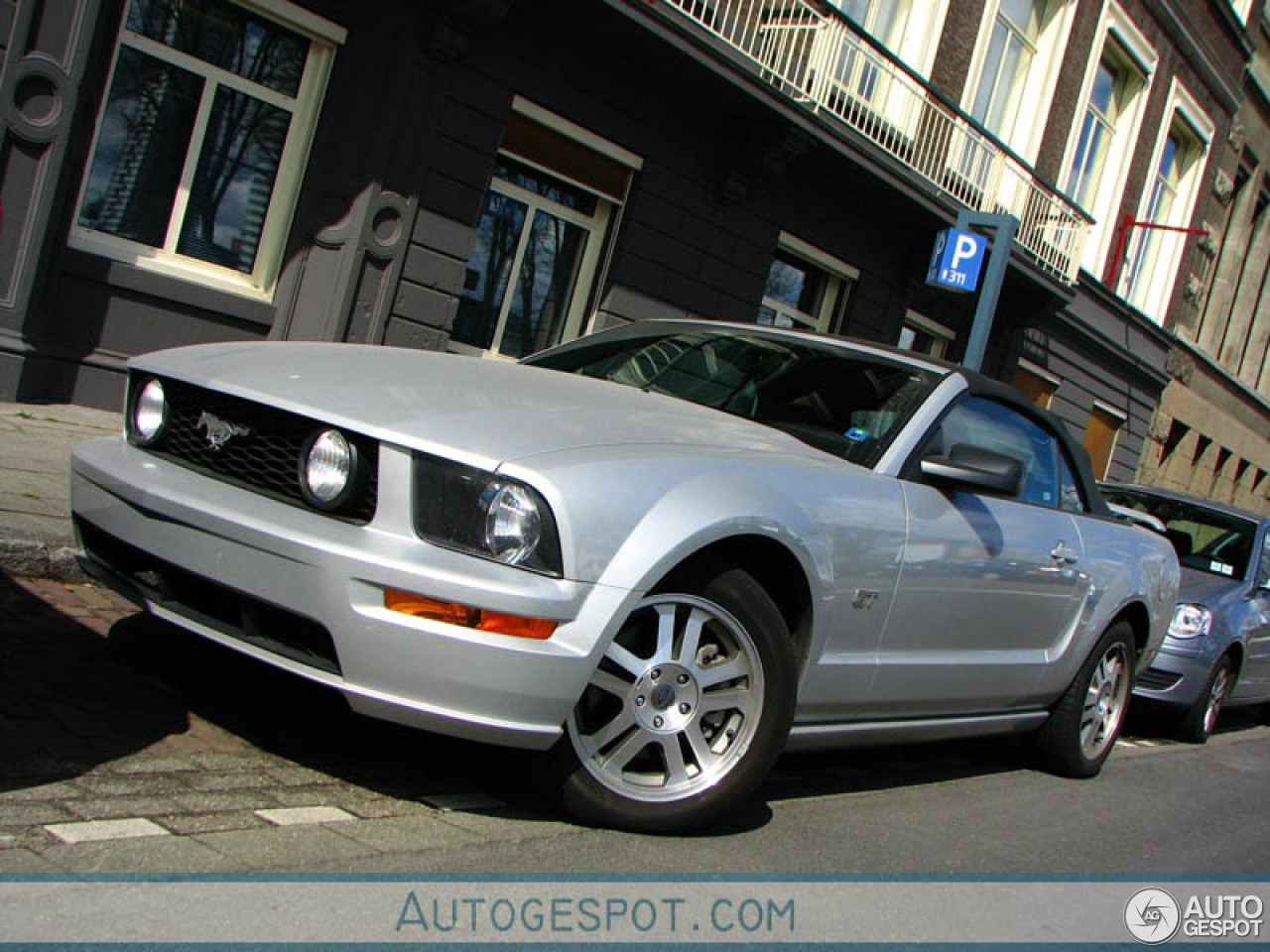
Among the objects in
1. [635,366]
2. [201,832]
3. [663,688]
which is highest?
[635,366]

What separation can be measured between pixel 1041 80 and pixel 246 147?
41.9 feet

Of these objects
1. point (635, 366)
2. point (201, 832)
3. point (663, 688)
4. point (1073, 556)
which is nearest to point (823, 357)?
point (635, 366)

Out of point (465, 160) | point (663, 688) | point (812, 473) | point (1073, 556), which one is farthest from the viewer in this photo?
point (465, 160)

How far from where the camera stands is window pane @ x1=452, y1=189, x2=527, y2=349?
11.1 metres

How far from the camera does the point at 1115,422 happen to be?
74.9ft

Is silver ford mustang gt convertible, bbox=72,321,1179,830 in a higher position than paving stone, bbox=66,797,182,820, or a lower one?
higher

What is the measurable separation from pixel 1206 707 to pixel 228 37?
306 inches

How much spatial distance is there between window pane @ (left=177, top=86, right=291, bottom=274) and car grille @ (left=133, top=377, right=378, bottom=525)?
234 inches

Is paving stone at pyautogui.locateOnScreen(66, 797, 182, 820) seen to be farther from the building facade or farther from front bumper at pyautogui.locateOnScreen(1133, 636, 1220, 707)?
front bumper at pyautogui.locateOnScreen(1133, 636, 1220, 707)

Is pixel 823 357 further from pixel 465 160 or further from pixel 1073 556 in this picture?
pixel 465 160

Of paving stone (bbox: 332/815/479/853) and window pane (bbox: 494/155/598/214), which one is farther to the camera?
window pane (bbox: 494/155/598/214)

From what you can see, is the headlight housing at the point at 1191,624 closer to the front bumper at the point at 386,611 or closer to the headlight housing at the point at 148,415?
the front bumper at the point at 386,611

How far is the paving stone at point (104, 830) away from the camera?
2775 mm

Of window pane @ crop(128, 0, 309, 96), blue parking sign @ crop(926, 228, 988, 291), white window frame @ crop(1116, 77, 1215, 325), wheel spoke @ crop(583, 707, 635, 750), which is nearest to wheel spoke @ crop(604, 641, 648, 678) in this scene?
wheel spoke @ crop(583, 707, 635, 750)
